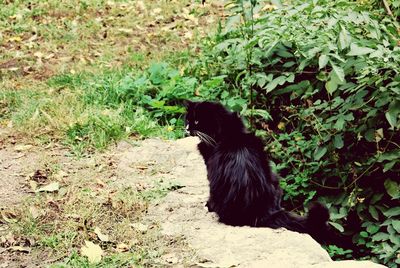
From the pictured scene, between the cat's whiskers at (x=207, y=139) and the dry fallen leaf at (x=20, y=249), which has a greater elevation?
the cat's whiskers at (x=207, y=139)

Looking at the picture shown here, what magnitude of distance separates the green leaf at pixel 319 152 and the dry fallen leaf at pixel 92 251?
1.95 meters

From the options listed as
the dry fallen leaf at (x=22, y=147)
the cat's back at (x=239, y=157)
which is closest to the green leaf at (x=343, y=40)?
the cat's back at (x=239, y=157)

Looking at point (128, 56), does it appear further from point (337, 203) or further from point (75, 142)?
point (337, 203)

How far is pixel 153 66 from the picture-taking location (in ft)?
20.6

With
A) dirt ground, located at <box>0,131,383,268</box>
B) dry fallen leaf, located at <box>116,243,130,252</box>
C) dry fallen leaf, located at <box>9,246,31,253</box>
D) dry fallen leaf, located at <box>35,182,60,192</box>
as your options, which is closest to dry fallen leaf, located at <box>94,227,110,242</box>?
dry fallen leaf, located at <box>116,243,130,252</box>

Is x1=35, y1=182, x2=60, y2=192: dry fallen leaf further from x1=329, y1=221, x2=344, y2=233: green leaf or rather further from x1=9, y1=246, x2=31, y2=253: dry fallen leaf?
x1=329, y1=221, x2=344, y2=233: green leaf

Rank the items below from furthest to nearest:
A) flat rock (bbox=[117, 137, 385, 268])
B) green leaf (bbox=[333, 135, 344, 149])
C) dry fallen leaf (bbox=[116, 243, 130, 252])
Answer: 1. green leaf (bbox=[333, 135, 344, 149])
2. dry fallen leaf (bbox=[116, 243, 130, 252])
3. flat rock (bbox=[117, 137, 385, 268])

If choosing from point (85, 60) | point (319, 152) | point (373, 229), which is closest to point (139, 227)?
point (319, 152)

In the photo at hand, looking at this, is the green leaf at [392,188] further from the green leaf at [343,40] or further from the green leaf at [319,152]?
the green leaf at [343,40]

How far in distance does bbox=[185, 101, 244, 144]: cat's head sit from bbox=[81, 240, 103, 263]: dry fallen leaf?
1168mm

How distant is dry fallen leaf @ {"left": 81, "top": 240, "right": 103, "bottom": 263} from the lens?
3.36 metres

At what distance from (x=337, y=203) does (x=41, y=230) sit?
2.28 metres

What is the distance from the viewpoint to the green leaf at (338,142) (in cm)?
434

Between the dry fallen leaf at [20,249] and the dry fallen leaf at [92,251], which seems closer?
the dry fallen leaf at [92,251]
